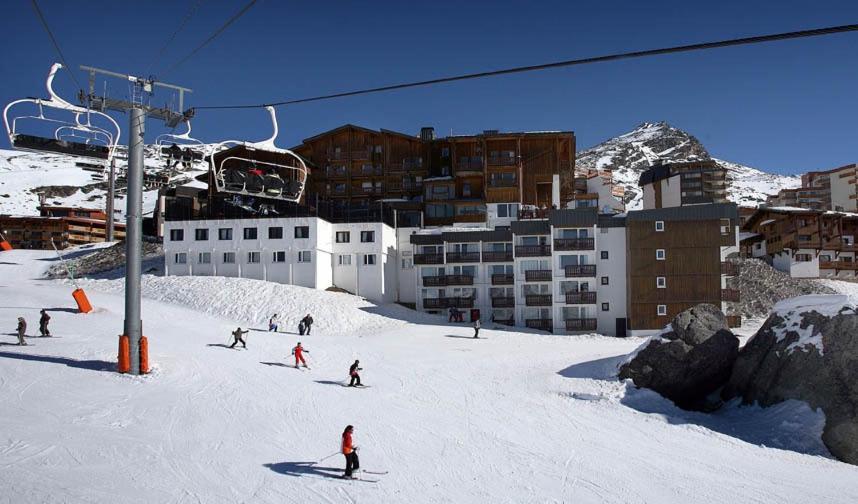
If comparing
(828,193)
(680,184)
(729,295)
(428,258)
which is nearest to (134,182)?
(428,258)

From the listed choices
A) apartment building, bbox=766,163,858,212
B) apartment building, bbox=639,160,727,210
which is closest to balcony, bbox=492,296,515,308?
apartment building, bbox=639,160,727,210

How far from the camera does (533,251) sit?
172 feet

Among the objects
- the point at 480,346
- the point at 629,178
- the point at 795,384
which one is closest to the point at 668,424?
the point at 795,384

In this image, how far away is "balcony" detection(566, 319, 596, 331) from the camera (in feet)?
163

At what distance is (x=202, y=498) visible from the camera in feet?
48.5

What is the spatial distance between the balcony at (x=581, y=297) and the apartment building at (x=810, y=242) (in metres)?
30.5

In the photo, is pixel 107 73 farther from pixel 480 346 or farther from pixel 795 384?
pixel 795 384

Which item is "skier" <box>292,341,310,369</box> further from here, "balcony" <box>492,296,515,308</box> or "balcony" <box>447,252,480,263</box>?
"balcony" <box>447,252,480,263</box>

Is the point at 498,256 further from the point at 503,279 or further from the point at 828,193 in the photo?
the point at 828,193

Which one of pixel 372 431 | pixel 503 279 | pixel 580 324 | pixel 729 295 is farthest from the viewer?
pixel 503 279

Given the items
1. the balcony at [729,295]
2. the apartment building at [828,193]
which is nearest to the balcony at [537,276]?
the balcony at [729,295]

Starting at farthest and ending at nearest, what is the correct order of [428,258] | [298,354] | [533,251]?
[428,258], [533,251], [298,354]

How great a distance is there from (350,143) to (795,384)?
5581 cm

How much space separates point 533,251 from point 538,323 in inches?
229
